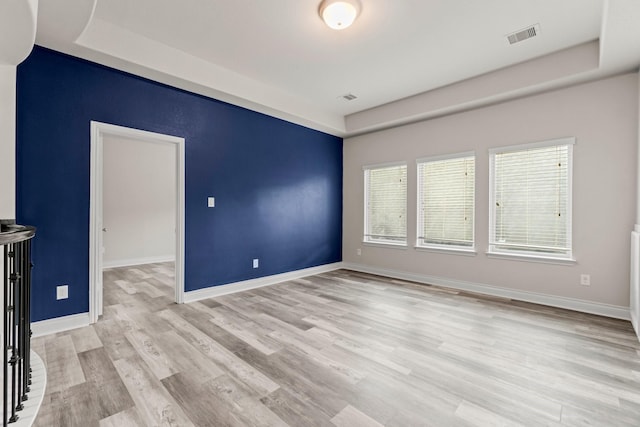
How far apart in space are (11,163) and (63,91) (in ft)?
2.73

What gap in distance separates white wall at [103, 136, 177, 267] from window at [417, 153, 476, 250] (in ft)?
17.4

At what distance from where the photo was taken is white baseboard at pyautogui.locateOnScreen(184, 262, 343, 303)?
149 inches

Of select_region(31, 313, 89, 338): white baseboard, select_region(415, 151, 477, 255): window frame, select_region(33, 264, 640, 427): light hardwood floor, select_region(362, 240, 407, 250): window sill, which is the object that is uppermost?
select_region(415, 151, 477, 255): window frame

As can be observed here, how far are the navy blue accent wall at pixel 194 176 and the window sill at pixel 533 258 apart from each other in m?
2.81

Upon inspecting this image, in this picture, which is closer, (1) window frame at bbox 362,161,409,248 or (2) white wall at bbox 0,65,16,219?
(2) white wall at bbox 0,65,16,219

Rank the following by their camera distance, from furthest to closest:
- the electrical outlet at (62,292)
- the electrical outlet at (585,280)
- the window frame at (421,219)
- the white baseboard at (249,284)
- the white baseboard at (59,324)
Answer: the window frame at (421,219)
the white baseboard at (249,284)
the electrical outlet at (585,280)
the electrical outlet at (62,292)
the white baseboard at (59,324)

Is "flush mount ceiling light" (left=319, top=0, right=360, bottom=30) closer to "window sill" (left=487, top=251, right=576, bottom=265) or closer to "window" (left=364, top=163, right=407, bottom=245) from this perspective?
"window" (left=364, top=163, right=407, bottom=245)

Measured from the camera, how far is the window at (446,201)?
14.3ft

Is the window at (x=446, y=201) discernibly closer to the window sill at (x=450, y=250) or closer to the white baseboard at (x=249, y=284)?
the window sill at (x=450, y=250)

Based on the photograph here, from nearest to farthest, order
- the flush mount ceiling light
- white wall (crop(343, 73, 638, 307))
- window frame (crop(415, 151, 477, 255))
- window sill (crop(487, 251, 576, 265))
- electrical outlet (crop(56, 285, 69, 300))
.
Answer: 1. the flush mount ceiling light
2. electrical outlet (crop(56, 285, 69, 300))
3. white wall (crop(343, 73, 638, 307))
4. window sill (crop(487, 251, 576, 265))
5. window frame (crop(415, 151, 477, 255))

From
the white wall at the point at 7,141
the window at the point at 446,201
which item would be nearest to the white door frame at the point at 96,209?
the white wall at the point at 7,141

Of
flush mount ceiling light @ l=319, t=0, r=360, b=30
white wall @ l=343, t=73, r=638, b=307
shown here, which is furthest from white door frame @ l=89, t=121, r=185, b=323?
white wall @ l=343, t=73, r=638, b=307

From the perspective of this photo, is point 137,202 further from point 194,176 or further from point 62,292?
point 62,292

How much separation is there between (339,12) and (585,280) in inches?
154
